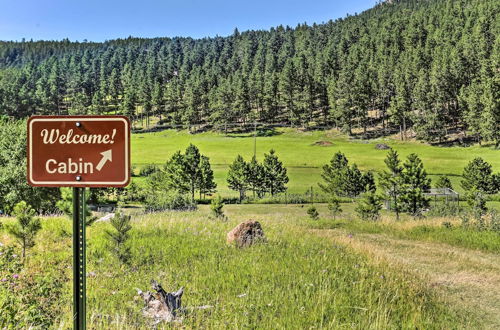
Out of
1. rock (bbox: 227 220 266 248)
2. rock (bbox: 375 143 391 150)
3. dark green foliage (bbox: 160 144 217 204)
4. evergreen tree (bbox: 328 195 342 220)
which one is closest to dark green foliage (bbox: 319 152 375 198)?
dark green foliage (bbox: 160 144 217 204)

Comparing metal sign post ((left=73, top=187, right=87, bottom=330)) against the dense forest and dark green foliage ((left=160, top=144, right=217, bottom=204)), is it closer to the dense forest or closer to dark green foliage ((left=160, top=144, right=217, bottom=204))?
dark green foliage ((left=160, top=144, right=217, bottom=204))

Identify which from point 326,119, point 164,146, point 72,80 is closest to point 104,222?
point 164,146

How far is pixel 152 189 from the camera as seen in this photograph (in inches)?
2154

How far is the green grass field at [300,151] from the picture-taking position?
72.1m

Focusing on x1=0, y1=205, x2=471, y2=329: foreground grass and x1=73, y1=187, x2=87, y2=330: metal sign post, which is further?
x1=0, y1=205, x2=471, y2=329: foreground grass

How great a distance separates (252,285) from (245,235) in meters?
3.83

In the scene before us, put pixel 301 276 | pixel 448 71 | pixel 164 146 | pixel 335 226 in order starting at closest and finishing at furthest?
pixel 301 276 → pixel 335 226 → pixel 164 146 → pixel 448 71

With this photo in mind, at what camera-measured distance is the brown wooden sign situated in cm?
291

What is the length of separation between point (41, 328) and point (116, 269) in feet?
11.7

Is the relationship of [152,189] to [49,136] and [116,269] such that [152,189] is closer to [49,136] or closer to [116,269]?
[116,269]

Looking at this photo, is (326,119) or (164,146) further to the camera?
(326,119)

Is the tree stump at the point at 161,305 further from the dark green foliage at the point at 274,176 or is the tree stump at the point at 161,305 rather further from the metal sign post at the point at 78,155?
the dark green foliage at the point at 274,176

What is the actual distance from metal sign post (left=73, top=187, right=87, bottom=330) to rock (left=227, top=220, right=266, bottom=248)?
7.81 metres

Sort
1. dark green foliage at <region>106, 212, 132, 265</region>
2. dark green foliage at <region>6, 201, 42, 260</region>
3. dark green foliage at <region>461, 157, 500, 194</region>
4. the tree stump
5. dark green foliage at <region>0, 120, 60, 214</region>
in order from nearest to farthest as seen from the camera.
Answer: the tree stump → dark green foliage at <region>6, 201, 42, 260</region> → dark green foliage at <region>106, 212, 132, 265</region> → dark green foliage at <region>0, 120, 60, 214</region> → dark green foliage at <region>461, 157, 500, 194</region>
